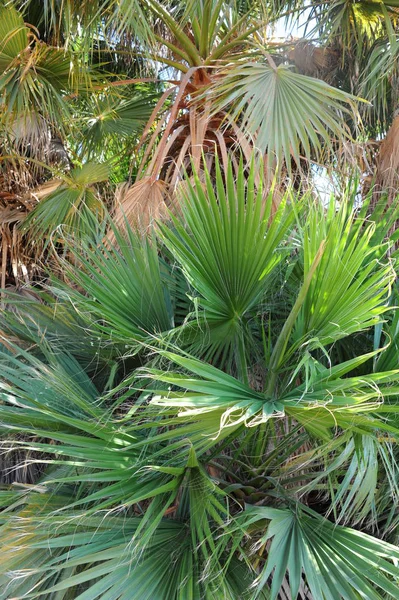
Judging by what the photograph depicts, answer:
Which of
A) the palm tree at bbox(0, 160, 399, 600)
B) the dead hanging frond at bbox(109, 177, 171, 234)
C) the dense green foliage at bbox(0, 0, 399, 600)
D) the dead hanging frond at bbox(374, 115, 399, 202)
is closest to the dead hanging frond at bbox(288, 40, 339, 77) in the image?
the dense green foliage at bbox(0, 0, 399, 600)

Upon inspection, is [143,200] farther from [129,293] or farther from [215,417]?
[215,417]

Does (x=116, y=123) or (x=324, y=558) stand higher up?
(x=116, y=123)

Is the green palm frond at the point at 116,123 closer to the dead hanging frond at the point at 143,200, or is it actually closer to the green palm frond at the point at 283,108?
the dead hanging frond at the point at 143,200

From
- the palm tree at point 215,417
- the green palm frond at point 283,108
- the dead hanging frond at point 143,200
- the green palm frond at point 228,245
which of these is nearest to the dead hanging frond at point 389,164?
the green palm frond at point 283,108

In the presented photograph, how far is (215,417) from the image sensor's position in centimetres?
156

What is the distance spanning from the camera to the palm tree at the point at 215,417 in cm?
162

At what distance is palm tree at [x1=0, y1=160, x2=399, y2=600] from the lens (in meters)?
1.62

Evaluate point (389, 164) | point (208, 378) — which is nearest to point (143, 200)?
point (389, 164)

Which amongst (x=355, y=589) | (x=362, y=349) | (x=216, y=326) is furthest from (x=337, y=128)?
(x=355, y=589)

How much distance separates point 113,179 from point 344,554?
329 cm

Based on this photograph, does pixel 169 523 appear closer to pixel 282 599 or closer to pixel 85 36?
pixel 282 599

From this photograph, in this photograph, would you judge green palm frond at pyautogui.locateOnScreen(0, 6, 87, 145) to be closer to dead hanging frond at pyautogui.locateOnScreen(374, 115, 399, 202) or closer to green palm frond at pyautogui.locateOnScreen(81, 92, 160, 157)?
green palm frond at pyautogui.locateOnScreen(81, 92, 160, 157)

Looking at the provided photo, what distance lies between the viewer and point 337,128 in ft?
8.98

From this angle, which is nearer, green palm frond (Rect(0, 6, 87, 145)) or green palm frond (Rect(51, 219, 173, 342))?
green palm frond (Rect(51, 219, 173, 342))
